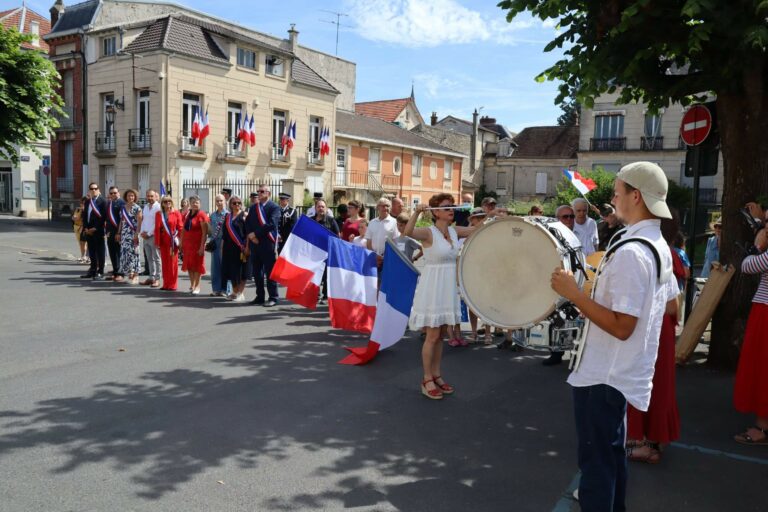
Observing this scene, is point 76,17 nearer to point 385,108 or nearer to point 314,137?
point 314,137

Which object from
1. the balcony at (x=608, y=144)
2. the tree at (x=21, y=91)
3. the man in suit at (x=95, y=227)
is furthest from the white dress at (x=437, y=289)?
the balcony at (x=608, y=144)

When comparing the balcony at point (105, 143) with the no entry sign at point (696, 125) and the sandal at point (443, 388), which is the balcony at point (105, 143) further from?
the sandal at point (443, 388)

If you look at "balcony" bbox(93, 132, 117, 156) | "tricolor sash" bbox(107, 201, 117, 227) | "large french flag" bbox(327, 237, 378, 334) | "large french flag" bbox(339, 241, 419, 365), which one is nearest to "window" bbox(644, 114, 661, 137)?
"balcony" bbox(93, 132, 117, 156)

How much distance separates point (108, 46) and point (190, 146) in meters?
6.99

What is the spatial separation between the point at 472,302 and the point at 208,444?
233 cm

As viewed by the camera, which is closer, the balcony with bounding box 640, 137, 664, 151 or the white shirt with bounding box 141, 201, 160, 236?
the white shirt with bounding box 141, 201, 160, 236

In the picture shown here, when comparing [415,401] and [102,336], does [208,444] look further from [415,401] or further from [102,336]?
[102,336]

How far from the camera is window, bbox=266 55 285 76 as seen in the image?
34281 mm

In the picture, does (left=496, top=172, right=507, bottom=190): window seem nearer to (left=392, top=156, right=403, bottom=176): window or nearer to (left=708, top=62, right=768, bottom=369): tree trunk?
(left=392, top=156, right=403, bottom=176): window

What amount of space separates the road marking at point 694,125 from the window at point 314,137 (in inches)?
1187

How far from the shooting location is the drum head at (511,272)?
4527 millimetres

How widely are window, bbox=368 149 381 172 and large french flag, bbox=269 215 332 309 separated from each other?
31306mm

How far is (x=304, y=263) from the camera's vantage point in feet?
33.3

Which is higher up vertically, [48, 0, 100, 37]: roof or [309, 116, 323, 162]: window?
[48, 0, 100, 37]: roof
